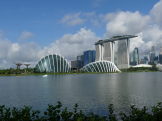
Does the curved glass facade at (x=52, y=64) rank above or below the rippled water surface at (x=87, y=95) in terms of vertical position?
above

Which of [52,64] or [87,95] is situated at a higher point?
[52,64]

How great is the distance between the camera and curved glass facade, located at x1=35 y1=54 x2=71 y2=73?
18812 centimetres

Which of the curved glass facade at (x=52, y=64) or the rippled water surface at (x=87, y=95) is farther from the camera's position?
the curved glass facade at (x=52, y=64)

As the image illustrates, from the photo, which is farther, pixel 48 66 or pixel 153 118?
pixel 48 66

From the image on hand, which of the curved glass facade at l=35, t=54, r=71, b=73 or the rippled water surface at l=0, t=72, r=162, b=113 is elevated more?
the curved glass facade at l=35, t=54, r=71, b=73

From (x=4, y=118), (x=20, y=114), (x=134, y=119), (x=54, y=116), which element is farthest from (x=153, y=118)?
(x=4, y=118)

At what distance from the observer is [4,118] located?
9.47 m

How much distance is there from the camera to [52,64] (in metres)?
189

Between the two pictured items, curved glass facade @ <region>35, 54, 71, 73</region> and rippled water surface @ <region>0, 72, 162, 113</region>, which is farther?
curved glass facade @ <region>35, 54, 71, 73</region>

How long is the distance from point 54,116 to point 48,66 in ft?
594

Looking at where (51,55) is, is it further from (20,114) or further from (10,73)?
(20,114)

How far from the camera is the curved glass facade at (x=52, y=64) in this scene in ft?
617

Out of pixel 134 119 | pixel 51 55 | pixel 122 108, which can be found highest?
pixel 51 55

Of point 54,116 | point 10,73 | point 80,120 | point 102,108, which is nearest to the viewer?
point 80,120
